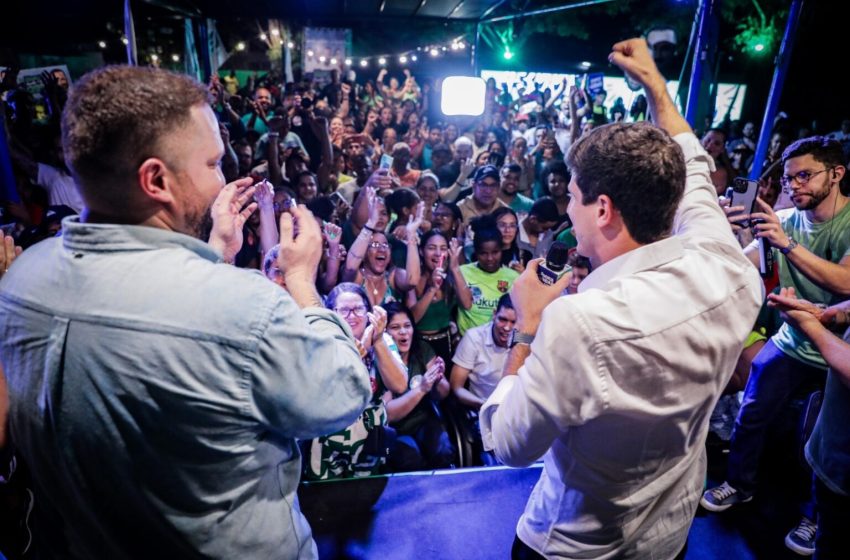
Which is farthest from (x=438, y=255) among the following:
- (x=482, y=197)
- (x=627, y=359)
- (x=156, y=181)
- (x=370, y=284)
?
(x=156, y=181)

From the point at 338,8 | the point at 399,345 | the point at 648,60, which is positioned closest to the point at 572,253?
the point at 399,345

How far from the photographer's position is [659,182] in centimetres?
105

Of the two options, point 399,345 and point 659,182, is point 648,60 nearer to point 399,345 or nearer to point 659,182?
point 659,182

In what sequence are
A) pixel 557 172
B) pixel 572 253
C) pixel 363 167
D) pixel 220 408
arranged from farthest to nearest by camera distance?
1. pixel 363 167
2. pixel 557 172
3. pixel 572 253
4. pixel 220 408

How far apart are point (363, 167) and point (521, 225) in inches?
89.6

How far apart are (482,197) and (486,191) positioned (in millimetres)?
84

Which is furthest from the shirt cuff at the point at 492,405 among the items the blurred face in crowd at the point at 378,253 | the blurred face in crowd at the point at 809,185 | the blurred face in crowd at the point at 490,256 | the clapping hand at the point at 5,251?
the blurred face in crowd at the point at 490,256

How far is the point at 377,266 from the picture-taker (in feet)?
12.4

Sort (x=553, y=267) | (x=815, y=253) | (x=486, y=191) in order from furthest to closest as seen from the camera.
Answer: (x=486, y=191) → (x=815, y=253) → (x=553, y=267)

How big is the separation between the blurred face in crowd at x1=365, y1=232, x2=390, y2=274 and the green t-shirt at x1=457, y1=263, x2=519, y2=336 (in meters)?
0.70

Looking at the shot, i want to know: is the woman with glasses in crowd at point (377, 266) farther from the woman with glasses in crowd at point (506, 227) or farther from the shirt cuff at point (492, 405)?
the shirt cuff at point (492, 405)

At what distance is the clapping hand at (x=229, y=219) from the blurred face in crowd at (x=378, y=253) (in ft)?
7.60

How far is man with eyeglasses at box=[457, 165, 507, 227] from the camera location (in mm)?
5141

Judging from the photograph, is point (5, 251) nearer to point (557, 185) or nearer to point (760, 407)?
point (760, 407)
